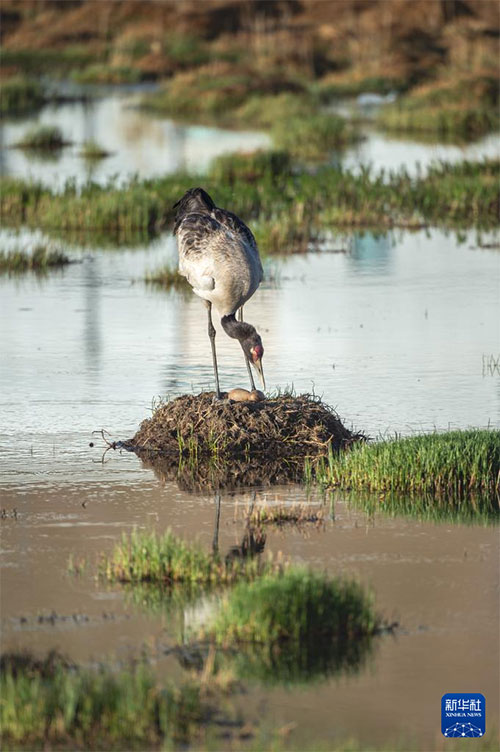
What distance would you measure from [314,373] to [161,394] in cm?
180

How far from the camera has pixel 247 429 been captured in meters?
12.2

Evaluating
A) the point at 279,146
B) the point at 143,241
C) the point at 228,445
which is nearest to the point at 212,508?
the point at 228,445

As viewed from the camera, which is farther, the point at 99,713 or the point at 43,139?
the point at 43,139

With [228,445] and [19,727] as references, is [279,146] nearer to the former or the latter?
[228,445]

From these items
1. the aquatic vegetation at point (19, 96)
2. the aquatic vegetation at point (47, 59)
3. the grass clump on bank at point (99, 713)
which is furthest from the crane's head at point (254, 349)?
the aquatic vegetation at point (47, 59)

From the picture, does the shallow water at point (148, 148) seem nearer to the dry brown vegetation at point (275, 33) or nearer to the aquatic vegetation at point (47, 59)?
the dry brown vegetation at point (275, 33)

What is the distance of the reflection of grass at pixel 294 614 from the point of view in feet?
26.3

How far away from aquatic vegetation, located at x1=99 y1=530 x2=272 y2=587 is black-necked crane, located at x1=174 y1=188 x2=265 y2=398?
3.67 meters

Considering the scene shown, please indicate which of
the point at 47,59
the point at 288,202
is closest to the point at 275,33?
the point at 47,59

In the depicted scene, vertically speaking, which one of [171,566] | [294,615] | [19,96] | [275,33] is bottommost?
[294,615]

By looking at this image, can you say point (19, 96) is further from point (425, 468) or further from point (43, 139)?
point (425, 468)

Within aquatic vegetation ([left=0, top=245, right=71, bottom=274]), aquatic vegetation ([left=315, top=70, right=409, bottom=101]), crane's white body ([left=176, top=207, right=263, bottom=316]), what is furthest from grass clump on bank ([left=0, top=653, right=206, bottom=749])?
aquatic vegetation ([left=315, top=70, right=409, bottom=101])

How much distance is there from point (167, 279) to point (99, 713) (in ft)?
51.0

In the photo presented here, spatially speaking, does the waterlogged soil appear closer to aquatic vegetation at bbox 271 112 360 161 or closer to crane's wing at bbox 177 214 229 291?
crane's wing at bbox 177 214 229 291
